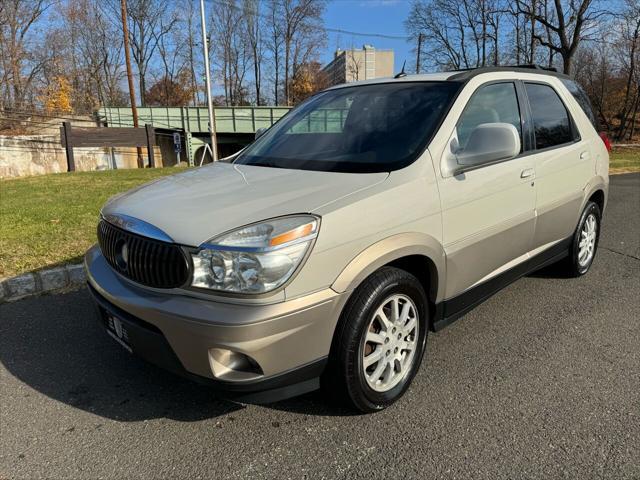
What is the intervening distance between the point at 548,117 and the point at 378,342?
8.26 ft

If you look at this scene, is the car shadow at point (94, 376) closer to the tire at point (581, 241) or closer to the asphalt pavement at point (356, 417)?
the asphalt pavement at point (356, 417)

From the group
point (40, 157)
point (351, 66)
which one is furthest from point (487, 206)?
point (351, 66)

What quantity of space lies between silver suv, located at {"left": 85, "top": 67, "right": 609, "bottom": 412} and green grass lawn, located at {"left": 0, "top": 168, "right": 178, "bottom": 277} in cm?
237

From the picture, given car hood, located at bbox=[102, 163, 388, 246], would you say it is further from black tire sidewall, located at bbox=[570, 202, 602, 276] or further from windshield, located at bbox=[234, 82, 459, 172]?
black tire sidewall, located at bbox=[570, 202, 602, 276]

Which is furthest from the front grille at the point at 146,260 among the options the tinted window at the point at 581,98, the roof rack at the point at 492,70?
the tinted window at the point at 581,98

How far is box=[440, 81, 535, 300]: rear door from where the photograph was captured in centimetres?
283

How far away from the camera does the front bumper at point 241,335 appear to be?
2.03m

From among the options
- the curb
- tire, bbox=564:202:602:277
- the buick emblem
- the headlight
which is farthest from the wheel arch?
the curb

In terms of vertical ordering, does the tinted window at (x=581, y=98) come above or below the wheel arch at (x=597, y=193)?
above

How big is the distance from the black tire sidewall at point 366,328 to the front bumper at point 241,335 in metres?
0.13

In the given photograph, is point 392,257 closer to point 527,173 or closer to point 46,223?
point 527,173

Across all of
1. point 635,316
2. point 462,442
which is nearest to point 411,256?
point 462,442

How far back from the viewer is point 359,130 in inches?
126

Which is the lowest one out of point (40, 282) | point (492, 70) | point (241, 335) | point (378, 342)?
point (40, 282)
